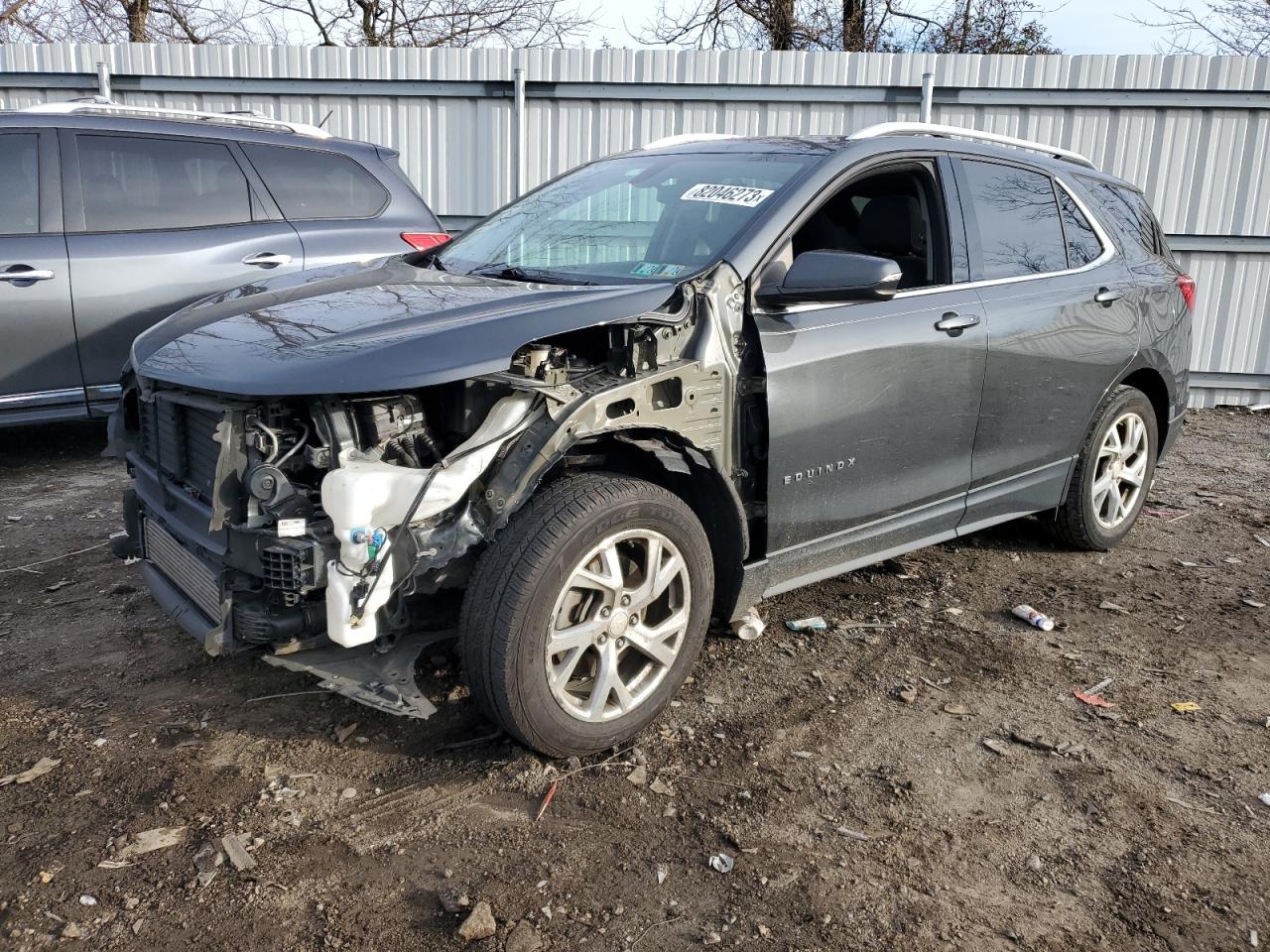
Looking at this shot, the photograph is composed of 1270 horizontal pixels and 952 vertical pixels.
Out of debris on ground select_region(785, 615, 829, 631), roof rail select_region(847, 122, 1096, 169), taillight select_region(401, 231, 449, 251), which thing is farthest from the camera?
taillight select_region(401, 231, 449, 251)

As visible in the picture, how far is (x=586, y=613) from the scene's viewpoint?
116 inches

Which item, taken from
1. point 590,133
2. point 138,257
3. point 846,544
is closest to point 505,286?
point 846,544

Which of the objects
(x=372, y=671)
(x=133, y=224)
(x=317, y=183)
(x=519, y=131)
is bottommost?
(x=372, y=671)

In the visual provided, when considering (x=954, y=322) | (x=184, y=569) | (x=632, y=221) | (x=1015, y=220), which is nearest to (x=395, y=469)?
(x=184, y=569)

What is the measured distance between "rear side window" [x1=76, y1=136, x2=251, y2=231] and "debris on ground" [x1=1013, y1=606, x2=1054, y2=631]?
185 inches

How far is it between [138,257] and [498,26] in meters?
17.7

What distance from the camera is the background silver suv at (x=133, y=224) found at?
17.8 ft

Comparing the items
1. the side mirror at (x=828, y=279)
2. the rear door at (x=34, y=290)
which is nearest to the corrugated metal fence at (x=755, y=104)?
the rear door at (x=34, y=290)

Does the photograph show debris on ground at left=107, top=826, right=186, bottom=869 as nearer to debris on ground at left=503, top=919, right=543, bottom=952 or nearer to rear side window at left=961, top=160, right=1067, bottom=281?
debris on ground at left=503, top=919, right=543, bottom=952

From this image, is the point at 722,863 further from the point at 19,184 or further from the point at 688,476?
the point at 19,184

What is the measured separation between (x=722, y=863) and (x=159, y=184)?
5115 mm

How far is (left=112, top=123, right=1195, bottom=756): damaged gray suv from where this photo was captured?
8.82ft

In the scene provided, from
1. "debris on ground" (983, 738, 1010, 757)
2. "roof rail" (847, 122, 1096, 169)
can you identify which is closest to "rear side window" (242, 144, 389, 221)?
"roof rail" (847, 122, 1096, 169)

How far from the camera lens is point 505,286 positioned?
10.9 ft
